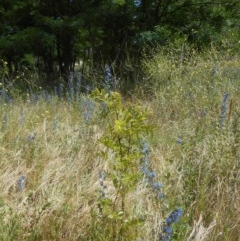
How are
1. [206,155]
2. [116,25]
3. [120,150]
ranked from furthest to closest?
1. [116,25]
2. [206,155]
3. [120,150]

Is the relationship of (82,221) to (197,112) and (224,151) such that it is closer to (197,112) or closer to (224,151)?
(224,151)

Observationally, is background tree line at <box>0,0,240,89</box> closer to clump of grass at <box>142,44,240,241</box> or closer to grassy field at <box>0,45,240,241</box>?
clump of grass at <box>142,44,240,241</box>

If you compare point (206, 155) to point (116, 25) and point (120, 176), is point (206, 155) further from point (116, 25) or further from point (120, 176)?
point (116, 25)

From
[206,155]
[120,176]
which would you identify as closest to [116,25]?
[206,155]

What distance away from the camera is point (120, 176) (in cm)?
204

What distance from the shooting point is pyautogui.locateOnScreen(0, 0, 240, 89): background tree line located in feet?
24.7

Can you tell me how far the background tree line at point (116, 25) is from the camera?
7543 millimetres

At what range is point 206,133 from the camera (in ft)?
10.6

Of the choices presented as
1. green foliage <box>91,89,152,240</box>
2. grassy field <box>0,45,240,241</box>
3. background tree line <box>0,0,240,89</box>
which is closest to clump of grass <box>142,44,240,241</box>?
grassy field <box>0,45,240,241</box>

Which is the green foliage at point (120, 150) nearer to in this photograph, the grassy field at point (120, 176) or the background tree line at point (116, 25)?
the grassy field at point (120, 176)

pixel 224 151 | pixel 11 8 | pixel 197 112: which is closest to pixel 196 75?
pixel 197 112

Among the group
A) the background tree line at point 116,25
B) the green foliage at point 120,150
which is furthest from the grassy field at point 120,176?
the background tree line at point 116,25

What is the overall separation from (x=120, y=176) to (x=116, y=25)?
6614mm

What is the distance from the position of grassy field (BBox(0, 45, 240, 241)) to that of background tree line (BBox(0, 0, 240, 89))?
149 inches
